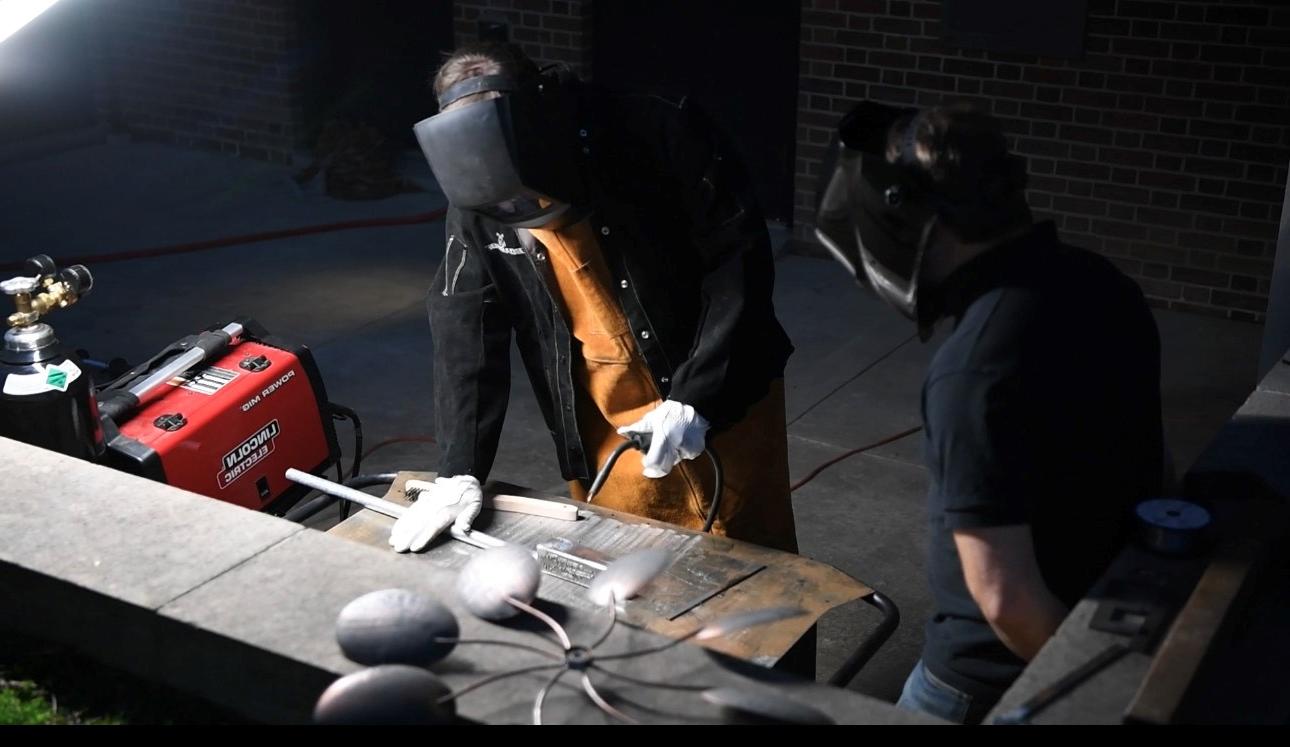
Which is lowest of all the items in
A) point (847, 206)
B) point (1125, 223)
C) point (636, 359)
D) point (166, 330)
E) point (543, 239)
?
point (166, 330)

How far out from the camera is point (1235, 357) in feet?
22.6

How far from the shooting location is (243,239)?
342 inches

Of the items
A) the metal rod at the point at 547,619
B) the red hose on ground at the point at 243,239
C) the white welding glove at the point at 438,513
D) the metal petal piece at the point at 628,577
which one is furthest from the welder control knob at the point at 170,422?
the red hose on ground at the point at 243,239

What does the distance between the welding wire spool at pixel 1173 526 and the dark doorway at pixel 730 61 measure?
609 cm

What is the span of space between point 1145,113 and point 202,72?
6411 millimetres

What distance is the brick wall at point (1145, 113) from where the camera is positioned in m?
7.02

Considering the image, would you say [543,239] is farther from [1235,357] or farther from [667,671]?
[1235,357]

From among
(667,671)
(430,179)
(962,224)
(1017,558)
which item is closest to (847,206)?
(962,224)

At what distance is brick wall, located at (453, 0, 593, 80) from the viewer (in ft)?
28.7

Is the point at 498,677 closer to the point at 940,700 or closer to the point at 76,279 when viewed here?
the point at 940,700

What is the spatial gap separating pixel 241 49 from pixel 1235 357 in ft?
22.1

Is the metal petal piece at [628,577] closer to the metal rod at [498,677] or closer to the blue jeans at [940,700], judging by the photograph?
the metal rod at [498,677]

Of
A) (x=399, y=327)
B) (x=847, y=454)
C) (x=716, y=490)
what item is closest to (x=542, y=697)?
(x=716, y=490)

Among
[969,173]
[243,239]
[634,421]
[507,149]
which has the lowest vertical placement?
[243,239]
